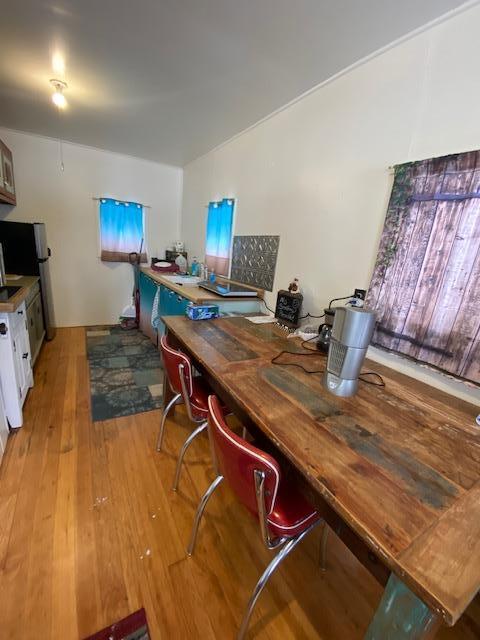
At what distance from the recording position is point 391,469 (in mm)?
753

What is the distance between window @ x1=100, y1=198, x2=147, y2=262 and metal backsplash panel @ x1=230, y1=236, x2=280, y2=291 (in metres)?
1.91

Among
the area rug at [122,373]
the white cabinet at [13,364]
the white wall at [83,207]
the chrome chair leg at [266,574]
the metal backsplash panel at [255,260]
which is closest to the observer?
the chrome chair leg at [266,574]

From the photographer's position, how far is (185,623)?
1.01 m

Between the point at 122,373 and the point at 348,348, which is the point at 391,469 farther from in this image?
the point at 122,373

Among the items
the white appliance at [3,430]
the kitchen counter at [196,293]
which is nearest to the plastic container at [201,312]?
the kitchen counter at [196,293]

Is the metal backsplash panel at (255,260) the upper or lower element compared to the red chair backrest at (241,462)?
upper

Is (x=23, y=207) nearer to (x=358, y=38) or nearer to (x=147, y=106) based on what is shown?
(x=147, y=106)

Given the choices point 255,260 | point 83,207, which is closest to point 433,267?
point 255,260

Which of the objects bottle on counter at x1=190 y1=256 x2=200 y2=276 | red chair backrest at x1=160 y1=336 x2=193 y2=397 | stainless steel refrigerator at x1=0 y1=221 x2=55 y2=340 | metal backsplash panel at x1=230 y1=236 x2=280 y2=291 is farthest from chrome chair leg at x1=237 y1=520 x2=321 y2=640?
stainless steel refrigerator at x1=0 y1=221 x2=55 y2=340

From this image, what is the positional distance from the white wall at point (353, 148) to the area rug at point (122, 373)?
1.44 metres

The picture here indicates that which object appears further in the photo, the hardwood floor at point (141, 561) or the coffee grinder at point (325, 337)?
the coffee grinder at point (325, 337)

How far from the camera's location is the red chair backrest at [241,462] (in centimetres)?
76

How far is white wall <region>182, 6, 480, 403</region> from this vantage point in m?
1.20

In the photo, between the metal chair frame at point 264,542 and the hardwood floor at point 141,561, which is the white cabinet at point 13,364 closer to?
the hardwood floor at point 141,561
